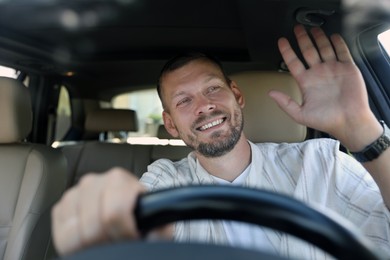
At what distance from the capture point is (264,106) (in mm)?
2039

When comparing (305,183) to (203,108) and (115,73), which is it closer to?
(203,108)

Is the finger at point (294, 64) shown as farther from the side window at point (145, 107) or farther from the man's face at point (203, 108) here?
the side window at point (145, 107)

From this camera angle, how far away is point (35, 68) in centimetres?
362

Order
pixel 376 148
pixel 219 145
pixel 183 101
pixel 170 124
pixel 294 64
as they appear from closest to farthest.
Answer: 1. pixel 376 148
2. pixel 294 64
3. pixel 219 145
4. pixel 183 101
5. pixel 170 124

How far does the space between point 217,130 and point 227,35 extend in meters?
1.62

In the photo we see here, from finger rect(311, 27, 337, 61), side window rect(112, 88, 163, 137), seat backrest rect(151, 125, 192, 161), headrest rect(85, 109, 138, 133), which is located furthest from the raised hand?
side window rect(112, 88, 163, 137)

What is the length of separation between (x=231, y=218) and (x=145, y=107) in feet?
12.4

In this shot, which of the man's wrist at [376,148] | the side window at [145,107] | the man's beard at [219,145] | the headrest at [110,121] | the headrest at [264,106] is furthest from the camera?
the side window at [145,107]

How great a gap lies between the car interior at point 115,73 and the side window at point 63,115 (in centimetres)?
2

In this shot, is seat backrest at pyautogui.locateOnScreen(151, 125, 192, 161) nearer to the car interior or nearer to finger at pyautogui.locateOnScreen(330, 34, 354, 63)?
the car interior

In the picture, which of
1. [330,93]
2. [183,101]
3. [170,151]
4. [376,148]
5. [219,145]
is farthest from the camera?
[170,151]

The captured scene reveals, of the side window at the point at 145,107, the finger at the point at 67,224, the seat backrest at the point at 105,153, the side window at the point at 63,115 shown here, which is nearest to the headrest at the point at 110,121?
the seat backrest at the point at 105,153

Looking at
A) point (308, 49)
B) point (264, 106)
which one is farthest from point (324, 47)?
point (264, 106)

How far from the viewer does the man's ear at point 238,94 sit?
6.32 feet
